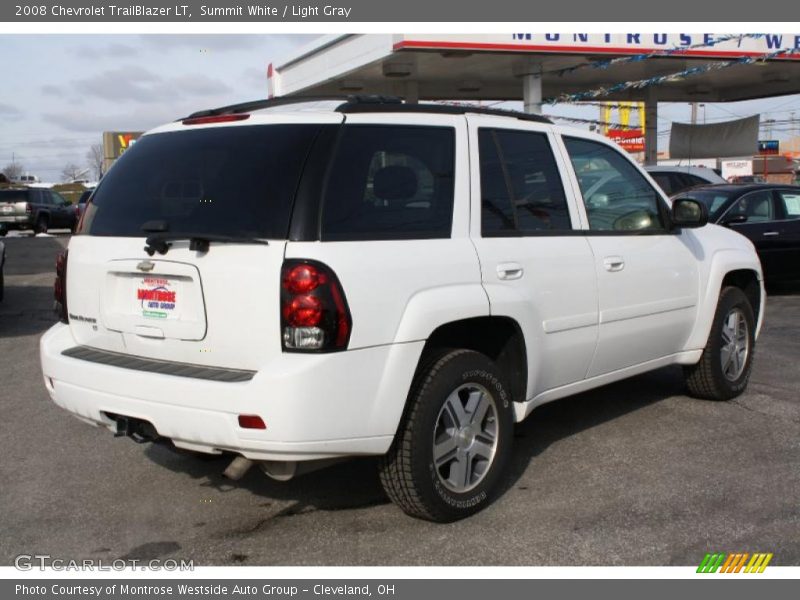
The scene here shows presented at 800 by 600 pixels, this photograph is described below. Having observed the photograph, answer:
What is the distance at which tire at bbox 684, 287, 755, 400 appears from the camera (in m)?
5.95

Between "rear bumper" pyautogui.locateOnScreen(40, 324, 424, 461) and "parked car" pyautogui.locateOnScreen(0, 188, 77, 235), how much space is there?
27.1 metres

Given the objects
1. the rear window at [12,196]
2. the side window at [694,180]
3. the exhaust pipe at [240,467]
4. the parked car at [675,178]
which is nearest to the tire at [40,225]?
the rear window at [12,196]

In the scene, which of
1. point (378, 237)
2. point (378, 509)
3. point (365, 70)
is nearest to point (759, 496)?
point (378, 509)

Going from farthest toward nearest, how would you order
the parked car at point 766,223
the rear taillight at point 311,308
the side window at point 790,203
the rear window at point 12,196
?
the rear window at point 12,196 → the side window at point 790,203 → the parked car at point 766,223 → the rear taillight at point 311,308

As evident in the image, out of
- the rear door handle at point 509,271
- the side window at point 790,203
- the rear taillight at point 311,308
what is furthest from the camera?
the side window at point 790,203

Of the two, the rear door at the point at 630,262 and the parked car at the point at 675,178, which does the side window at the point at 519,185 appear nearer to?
the rear door at the point at 630,262

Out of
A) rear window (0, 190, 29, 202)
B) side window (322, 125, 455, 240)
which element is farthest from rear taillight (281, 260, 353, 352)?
rear window (0, 190, 29, 202)

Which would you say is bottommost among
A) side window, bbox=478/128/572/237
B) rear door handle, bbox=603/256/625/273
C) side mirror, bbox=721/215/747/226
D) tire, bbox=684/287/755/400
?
tire, bbox=684/287/755/400

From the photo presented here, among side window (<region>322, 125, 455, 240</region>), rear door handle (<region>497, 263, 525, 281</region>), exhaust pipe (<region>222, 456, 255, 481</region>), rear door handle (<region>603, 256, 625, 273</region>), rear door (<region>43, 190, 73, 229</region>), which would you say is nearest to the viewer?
side window (<region>322, 125, 455, 240</region>)

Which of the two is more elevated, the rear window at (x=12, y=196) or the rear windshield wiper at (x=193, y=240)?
the rear window at (x=12, y=196)

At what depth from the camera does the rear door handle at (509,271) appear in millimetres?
4168

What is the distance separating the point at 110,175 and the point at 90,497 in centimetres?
168

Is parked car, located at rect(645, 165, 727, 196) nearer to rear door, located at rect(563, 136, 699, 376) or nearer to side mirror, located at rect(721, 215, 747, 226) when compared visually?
side mirror, located at rect(721, 215, 747, 226)

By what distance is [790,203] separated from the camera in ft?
39.3
